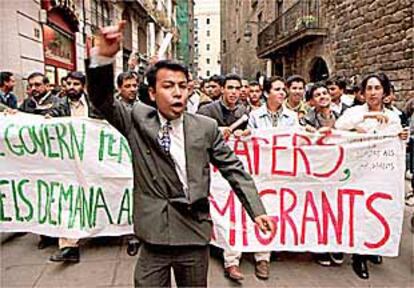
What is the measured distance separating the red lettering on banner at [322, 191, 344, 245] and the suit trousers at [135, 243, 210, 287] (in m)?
2.19

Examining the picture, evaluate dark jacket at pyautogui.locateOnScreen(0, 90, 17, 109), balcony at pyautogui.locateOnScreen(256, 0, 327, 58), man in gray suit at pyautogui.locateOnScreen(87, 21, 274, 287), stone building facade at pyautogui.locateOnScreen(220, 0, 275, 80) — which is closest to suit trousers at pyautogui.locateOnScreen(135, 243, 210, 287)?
man in gray suit at pyautogui.locateOnScreen(87, 21, 274, 287)

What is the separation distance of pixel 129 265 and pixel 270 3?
74.8 feet

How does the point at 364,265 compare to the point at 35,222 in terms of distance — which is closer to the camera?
the point at 364,265

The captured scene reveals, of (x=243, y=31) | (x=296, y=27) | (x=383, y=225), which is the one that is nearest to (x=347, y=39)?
(x=296, y=27)

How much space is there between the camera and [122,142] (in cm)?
479

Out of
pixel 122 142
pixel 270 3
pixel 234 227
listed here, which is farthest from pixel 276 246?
pixel 270 3

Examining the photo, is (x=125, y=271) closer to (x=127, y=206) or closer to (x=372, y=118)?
(x=127, y=206)

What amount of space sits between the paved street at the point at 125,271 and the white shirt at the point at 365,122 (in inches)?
48.4

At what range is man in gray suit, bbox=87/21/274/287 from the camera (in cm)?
237

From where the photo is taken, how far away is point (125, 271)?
14.6 ft

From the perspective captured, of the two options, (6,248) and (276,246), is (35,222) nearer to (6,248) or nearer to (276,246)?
(6,248)

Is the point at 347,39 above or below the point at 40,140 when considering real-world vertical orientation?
above

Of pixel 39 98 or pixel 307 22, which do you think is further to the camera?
pixel 307 22

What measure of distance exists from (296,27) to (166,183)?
16371mm
